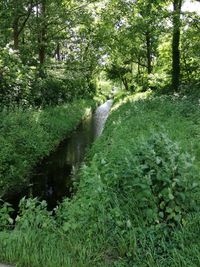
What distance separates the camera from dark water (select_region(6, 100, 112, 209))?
A: 10.6 metres

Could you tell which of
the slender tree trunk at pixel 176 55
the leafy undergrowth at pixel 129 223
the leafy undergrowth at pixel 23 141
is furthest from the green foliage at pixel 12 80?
the leafy undergrowth at pixel 129 223

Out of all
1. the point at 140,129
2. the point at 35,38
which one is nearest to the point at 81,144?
the point at 140,129

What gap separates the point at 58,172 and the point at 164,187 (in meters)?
8.52

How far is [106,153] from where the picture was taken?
854 centimetres

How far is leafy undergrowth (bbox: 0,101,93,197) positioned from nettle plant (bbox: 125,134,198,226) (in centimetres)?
613

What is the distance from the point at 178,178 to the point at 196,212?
48cm

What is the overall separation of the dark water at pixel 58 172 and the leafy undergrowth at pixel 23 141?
325mm

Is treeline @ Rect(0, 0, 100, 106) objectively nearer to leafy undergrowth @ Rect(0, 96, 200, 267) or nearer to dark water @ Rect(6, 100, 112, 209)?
dark water @ Rect(6, 100, 112, 209)

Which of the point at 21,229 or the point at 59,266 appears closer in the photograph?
the point at 59,266

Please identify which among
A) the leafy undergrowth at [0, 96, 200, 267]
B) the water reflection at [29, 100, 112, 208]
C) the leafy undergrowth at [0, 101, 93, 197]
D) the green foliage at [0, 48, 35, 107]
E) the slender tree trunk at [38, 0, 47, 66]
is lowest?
the water reflection at [29, 100, 112, 208]

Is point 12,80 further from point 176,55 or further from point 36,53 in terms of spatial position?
point 176,55

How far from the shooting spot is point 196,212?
466 cm

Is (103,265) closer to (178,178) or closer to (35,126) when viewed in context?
(178,178)

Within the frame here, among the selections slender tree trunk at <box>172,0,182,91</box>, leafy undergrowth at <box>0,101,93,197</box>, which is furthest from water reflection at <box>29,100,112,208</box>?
slender tree trunk at <box>172,0,182,91</box>
